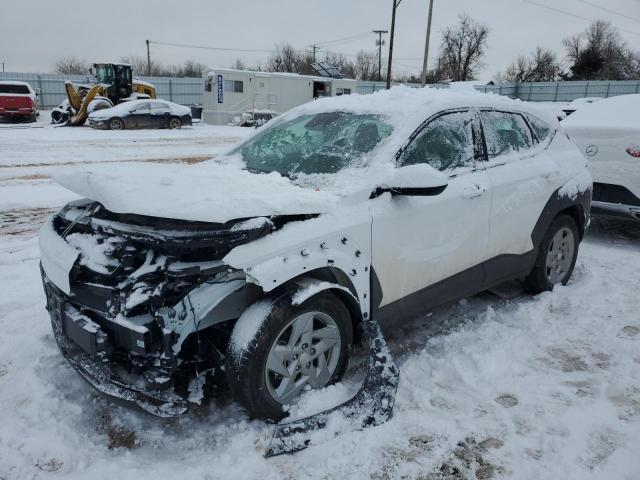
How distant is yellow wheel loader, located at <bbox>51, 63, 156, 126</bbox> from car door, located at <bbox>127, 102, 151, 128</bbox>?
1666 mm

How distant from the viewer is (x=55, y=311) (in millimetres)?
2842

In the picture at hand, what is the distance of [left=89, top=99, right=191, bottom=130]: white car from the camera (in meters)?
21.2

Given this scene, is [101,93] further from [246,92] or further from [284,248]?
[284,248]

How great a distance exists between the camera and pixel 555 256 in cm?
461

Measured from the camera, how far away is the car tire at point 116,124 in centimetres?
2127

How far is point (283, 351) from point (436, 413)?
934 millimetres

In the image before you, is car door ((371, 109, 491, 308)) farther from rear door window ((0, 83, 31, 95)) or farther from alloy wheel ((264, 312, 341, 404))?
rear door window ((0, 83, 31, 95))

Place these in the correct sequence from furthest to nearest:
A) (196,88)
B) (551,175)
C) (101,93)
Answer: (196,88)
(101,93)
(551,175)

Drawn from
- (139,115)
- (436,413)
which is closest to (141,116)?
(139,115)

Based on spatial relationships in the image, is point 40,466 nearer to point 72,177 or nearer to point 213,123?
point 72,177

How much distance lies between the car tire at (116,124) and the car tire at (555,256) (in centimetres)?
2023

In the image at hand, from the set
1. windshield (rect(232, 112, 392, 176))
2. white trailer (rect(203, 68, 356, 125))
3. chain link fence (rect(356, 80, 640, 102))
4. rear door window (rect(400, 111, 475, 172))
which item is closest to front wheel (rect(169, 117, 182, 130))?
white trailer (rect(203, 68, 356, 125))

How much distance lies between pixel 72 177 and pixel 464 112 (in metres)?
2.62

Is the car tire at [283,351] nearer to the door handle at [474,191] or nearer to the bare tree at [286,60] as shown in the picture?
the door handle at [474,191]
